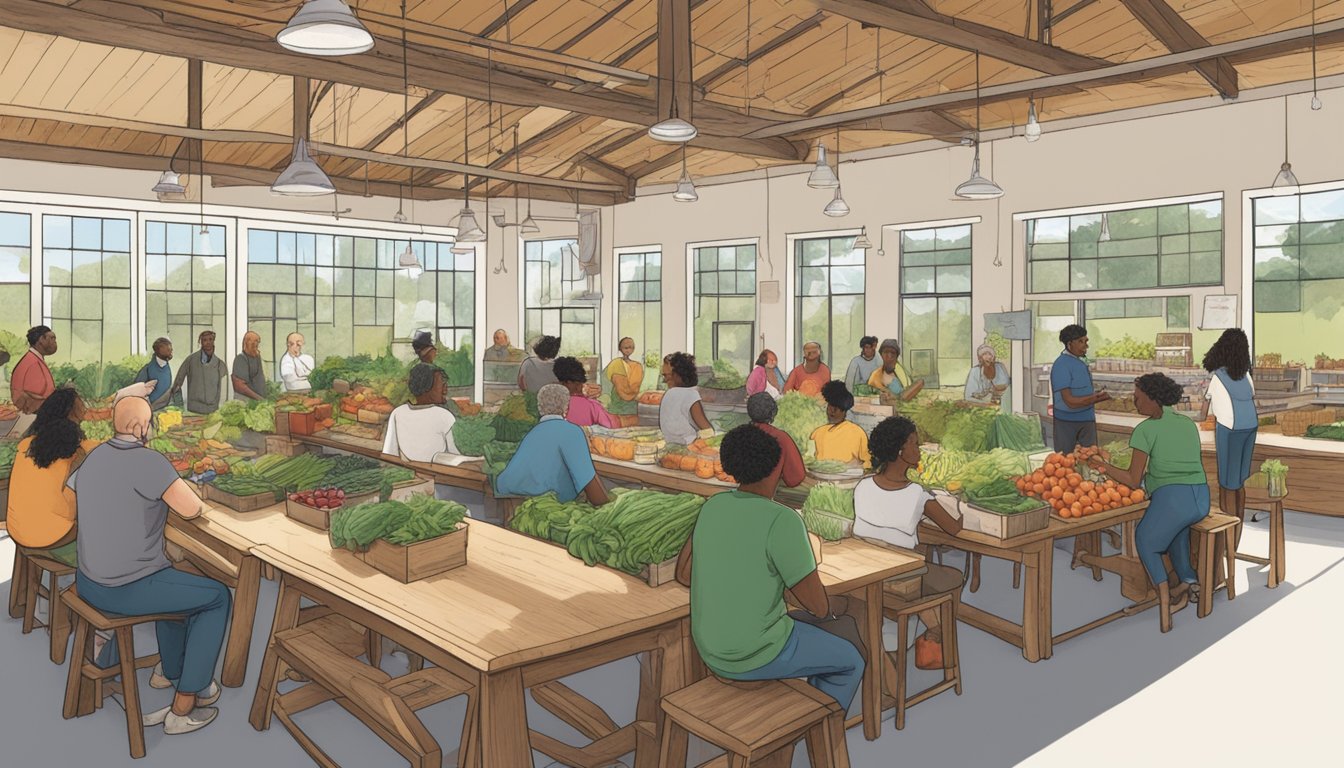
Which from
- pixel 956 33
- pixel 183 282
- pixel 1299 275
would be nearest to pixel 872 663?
pixel 956 33

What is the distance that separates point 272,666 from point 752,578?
2280 mm

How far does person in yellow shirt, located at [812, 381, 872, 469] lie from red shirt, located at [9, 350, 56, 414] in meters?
6.45

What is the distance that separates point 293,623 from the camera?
4.22m

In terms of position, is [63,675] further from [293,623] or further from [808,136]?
[808,136]

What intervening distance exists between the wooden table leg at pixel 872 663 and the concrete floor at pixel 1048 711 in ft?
0.26

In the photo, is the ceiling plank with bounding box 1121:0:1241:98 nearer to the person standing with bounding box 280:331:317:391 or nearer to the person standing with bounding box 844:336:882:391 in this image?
the person standing with bounding box 844:336:882:391

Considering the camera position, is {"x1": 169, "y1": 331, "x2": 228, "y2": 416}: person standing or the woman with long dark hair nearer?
the woman with long dark hair

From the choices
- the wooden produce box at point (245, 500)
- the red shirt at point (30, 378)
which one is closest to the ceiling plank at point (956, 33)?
the wooden produce box at point (245, 500)

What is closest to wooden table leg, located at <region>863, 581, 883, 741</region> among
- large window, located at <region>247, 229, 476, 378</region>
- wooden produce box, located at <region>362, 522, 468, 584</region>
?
wooden produce box, located at <region>362, 522, 468, 584</region>

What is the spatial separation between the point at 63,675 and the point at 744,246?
1201 centimetres

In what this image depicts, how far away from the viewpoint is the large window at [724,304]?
1538 cm

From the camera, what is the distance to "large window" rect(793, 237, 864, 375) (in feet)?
46.6

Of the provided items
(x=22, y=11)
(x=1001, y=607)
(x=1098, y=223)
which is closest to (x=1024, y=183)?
(x=1098, y=223)

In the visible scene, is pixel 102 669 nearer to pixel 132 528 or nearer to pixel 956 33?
pixel 132 528
